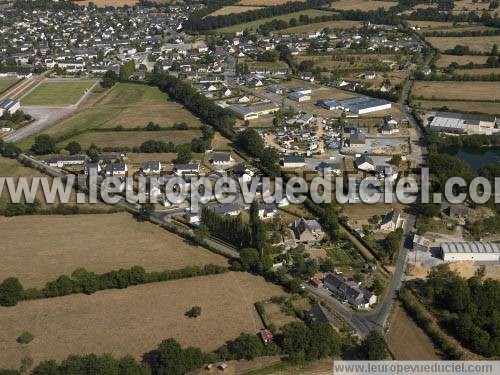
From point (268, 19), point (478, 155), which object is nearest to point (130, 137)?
point (478, 155)

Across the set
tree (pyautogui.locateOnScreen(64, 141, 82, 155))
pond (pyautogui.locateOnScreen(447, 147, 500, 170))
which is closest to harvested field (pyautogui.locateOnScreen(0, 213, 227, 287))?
tree (pyautogui.locateOnScreen(64, 141, 82, 155))

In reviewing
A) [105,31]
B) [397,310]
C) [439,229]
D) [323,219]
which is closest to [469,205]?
[439,229]

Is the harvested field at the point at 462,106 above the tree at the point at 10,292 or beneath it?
above

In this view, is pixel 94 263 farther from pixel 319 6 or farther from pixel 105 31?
pixel 319 6

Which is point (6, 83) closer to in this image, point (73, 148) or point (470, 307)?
point (73, 148)

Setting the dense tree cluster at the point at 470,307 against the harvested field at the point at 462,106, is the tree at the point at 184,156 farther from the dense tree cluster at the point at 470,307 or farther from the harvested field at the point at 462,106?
the harvested field at the point at 462,106

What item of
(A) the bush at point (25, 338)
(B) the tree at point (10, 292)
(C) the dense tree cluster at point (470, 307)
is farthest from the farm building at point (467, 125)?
(A) the bush at point (25, 338)

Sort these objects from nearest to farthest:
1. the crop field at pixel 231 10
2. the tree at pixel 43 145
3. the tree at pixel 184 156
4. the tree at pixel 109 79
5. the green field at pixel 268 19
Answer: the tree at pixel 184 156, the tree at pixel 43 145, the tree at pixel 109 79, the green field at pixel 268 19, the crop field at pixel 231 10
